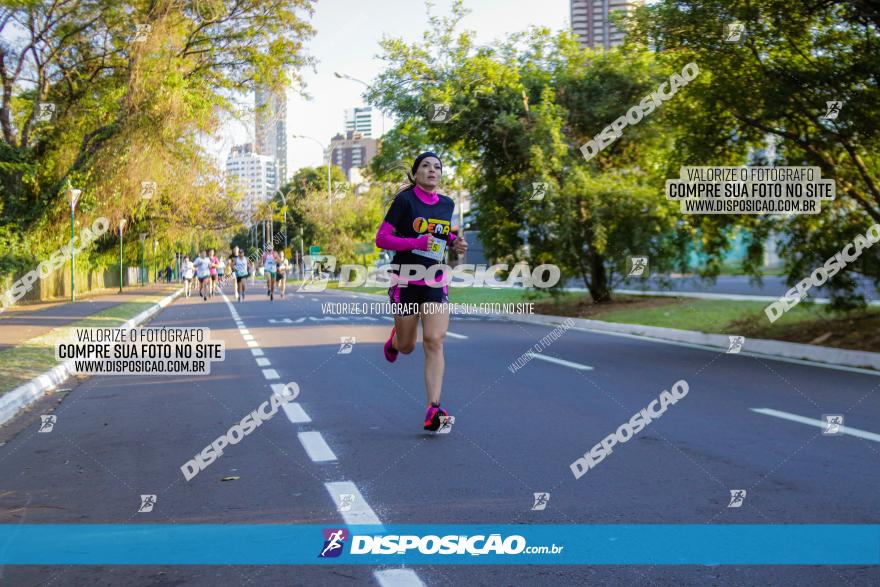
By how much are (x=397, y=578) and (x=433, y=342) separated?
3.24 meters

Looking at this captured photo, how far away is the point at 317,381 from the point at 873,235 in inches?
295

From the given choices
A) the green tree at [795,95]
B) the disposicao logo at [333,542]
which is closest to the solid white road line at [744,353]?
the green tree at [795,95]

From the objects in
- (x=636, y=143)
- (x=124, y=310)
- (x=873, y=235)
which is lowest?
(x=124, y=310)

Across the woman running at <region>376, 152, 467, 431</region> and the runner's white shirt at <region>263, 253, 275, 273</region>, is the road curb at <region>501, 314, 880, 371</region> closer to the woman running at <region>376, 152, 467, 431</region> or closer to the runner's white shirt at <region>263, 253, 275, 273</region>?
the woman running at <region>376, 152, 467, 431</region>

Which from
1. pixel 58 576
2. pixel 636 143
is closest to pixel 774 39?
pixel 636 143

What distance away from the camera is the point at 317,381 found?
33.4 ft

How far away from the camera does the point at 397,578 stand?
369 centimetres

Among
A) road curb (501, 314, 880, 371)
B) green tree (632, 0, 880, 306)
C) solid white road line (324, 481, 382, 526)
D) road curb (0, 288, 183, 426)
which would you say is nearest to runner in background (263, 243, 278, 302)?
road curb (501, 314, 880, 371)

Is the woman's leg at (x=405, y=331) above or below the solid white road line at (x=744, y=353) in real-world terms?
above

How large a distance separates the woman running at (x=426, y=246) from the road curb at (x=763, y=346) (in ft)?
21.7

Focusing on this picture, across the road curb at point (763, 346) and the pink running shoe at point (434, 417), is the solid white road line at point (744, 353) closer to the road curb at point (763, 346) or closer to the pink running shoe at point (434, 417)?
the road curb at point (763, 346)

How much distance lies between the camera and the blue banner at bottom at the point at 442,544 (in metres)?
3.90

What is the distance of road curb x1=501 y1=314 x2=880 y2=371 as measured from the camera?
11234 millimetres

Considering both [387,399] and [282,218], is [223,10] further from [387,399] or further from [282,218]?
[387,399]
